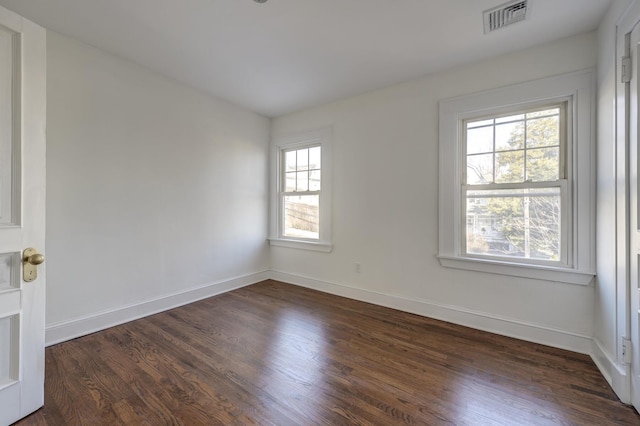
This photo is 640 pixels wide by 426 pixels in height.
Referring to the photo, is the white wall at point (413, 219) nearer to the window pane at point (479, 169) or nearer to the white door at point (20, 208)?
the window pane at point (479, 169)

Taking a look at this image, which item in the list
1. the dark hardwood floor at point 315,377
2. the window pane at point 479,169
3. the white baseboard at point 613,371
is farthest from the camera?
the window pane at point 479,169

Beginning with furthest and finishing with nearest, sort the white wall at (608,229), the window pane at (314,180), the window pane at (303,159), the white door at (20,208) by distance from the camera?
1. the window pane at (303,159)
2. the window pane at (314,180)
3. the white wall at (608,229)
4. the white door at (20,208)

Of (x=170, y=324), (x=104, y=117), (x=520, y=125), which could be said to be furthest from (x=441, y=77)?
(x=170, y=324)

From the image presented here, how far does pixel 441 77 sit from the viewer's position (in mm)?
2754

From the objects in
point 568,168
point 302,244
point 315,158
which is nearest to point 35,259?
point 302,244

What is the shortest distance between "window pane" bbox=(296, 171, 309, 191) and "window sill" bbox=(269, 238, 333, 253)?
2.60ft

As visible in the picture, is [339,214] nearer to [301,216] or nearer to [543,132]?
[301,216]

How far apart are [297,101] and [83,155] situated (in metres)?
2.37

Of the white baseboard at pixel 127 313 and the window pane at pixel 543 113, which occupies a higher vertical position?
the window pane at pixel 543 113

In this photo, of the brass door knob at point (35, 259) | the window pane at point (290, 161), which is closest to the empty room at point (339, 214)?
the brass door knob at point (35, 259)

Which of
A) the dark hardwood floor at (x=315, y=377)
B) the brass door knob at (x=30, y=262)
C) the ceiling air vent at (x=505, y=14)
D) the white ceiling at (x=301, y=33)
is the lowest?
the dark hardwood floor at (x=315, y=377)

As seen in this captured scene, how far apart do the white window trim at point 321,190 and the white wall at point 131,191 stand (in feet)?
1.77

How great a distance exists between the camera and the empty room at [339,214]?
1.51 meters

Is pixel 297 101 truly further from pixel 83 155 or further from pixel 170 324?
pixel 170 324
